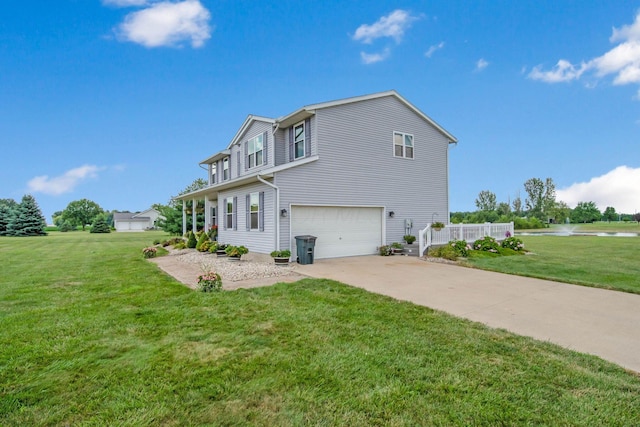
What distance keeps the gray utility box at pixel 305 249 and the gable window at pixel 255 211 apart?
210cm

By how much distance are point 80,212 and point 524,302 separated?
297ft

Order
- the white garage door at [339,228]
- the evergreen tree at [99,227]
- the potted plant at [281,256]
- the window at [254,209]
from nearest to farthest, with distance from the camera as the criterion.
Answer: the potted plant at [281,256] < the white garage door at [339,228] < the window at [254,209] < the evergreen tree at [99,227]

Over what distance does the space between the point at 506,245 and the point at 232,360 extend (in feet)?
48.6

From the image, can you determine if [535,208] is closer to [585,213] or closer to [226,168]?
[585,213]

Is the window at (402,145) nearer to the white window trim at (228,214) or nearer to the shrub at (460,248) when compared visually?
the shrub at (460,248)

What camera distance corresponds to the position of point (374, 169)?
45.4 ft

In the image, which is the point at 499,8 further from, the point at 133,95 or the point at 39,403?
the point at 133,95

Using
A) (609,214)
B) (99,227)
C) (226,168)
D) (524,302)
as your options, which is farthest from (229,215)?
(609,214)

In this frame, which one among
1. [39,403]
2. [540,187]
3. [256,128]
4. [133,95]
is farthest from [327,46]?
[540,187]

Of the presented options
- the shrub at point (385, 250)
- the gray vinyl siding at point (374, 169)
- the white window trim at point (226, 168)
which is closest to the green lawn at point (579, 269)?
the shrub at point (385, 250)

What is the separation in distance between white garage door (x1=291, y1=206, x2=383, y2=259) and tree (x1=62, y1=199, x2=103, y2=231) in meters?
79.7

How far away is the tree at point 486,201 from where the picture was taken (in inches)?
2371

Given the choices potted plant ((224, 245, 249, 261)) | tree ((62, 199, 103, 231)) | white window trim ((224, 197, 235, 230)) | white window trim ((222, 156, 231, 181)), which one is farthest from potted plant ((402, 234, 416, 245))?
tree ((62, 199, 103, 231))

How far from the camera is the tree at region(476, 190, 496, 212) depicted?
6022 centimetres
